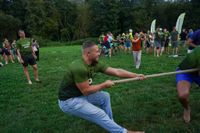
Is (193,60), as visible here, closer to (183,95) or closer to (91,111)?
(183,95)

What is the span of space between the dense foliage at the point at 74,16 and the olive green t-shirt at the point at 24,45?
43249 millimetres

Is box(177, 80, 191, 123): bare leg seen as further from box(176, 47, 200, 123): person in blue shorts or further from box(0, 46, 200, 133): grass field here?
box(0, 46, 200, 133): grass field

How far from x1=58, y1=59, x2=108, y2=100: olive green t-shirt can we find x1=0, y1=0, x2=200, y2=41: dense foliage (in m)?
47.4

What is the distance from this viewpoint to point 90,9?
197ft

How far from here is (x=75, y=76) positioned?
13.5 feet

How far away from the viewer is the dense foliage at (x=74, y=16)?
53.0m

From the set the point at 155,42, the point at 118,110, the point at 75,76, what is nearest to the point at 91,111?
the point at 75,76

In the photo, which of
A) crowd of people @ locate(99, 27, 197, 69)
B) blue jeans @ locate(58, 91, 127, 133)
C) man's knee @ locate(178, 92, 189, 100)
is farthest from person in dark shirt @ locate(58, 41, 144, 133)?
crowd of people @ locate(99, 27, 197, 69)

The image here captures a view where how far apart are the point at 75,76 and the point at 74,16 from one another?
5787 centimetres

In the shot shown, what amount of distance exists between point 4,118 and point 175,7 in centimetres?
4711

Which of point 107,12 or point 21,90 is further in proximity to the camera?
point 107,12

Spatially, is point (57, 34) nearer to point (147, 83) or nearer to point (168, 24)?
point (168, 24)

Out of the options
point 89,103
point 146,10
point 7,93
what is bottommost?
point 7,93

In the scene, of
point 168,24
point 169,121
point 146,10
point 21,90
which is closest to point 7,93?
point 21,90
